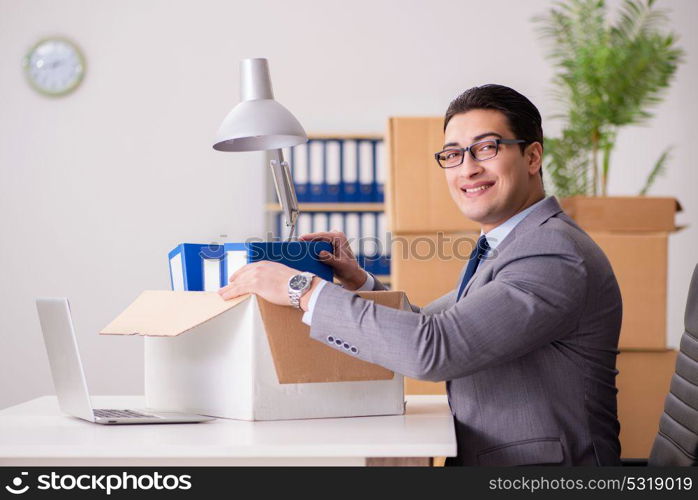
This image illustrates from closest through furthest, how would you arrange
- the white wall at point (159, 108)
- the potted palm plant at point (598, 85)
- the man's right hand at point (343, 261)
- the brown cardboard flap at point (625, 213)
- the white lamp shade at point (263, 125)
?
the white lamp shade at point (263, 125)
the man's right hand at point (343, 261)
the brown cardboard flap at point (625, 213)
the potted palm plant at point (598, 85)
the white wall at point (159, 108)

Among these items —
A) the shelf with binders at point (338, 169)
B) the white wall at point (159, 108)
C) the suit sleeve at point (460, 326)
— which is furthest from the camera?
the white wall at point (159, 108)

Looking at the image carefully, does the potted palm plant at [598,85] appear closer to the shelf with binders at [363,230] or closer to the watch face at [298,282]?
the shelf with binders at [363,230]

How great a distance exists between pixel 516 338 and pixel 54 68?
12.7 ft

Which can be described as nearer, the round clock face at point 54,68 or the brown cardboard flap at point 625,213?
the brown cardboard flap at point 625,213

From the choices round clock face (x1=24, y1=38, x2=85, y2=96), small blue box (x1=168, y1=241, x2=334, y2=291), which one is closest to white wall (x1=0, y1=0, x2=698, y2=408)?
round clock face (x1=24, y1=38, x2=85, y2=96)

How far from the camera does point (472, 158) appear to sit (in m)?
1.57

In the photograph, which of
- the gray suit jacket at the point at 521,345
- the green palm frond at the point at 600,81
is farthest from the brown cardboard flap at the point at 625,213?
the gray suit jacket at the point at 521,345

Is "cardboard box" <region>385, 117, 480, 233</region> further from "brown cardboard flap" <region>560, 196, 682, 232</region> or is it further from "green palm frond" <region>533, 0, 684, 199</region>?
"green palm frond" <region>533, 0, 684, 199</region>

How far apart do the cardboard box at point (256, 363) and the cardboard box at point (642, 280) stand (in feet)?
6.15

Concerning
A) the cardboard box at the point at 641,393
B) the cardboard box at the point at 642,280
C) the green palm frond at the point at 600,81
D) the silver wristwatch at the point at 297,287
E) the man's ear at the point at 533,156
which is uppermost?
the green palm frond at the point at 600,81

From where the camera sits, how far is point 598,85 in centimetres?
321

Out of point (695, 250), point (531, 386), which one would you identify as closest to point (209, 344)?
point (531, 386)

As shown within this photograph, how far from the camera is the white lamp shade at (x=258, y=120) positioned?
1530 millimetres

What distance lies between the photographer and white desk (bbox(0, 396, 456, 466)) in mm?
1100
